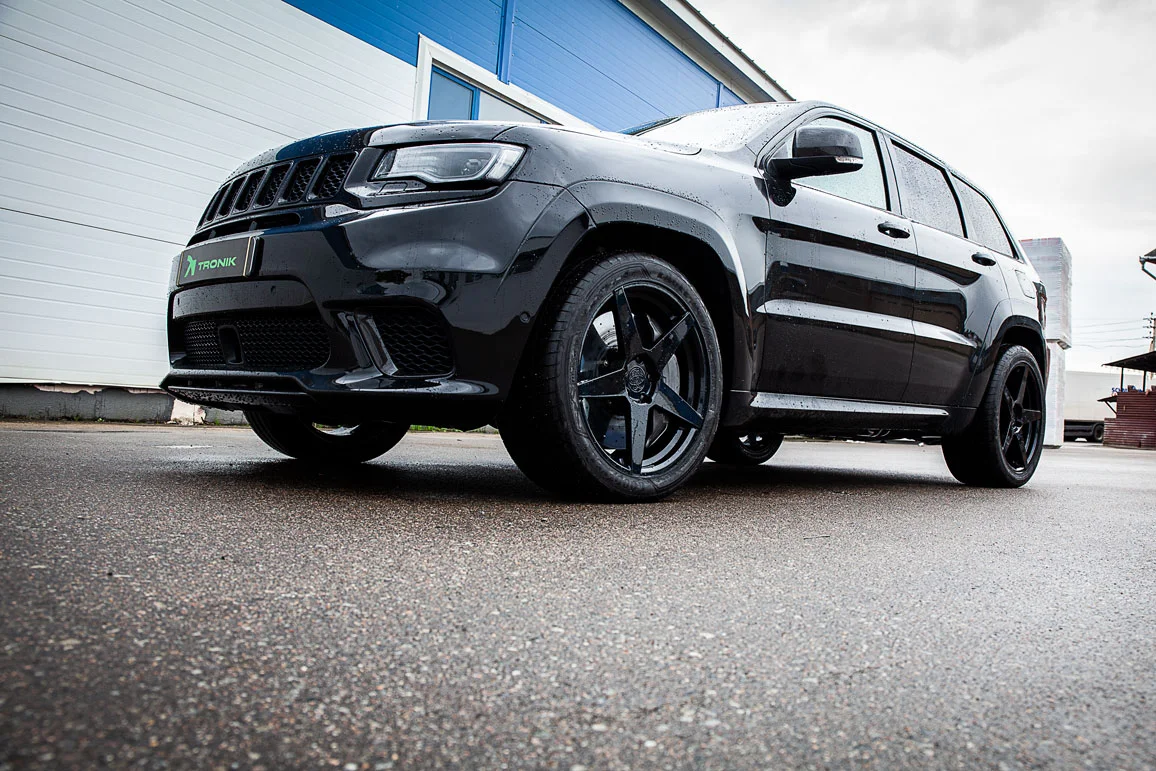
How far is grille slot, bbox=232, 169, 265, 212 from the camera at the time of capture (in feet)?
9.73

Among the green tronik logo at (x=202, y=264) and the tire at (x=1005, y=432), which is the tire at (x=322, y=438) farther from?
the tire at (x=1005, y=432)

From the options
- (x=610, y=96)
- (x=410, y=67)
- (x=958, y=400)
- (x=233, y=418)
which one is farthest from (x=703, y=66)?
(x=958, y=400)

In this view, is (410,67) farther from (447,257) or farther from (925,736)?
(925,736)

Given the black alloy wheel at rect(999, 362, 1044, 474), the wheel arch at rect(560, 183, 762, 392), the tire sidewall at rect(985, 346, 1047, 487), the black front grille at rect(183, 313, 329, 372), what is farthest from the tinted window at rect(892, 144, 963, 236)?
the black front grille at rect(183, 313, 329, 372)

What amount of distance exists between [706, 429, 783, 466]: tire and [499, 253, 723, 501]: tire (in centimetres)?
232

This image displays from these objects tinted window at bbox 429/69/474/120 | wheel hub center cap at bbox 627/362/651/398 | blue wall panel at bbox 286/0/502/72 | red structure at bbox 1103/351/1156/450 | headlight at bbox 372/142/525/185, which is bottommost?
red structure at bbox 1103/351/1156/450

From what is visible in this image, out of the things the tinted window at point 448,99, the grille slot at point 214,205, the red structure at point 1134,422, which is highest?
the tinted window at point 448,99

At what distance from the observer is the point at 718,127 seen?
11.7ft

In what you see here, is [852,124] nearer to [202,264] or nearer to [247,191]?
[247,191]

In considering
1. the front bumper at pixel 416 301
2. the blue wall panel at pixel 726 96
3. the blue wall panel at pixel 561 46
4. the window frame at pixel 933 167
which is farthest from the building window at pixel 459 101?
the front bumper at pixel 416 301

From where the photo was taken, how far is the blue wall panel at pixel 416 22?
8.40 m

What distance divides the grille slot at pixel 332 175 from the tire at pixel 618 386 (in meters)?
0.76

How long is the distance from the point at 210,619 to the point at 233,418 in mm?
6969

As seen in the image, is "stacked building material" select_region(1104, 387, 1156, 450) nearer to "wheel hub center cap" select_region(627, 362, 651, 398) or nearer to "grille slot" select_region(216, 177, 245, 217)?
"wheel hub center cap" select_region(627, 362, 651, 398)
